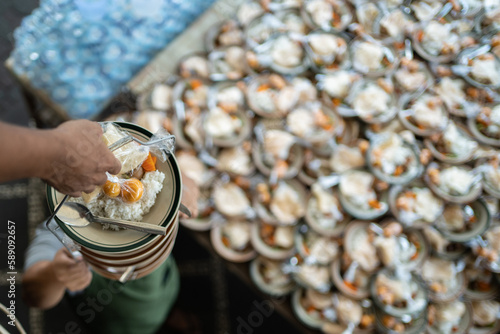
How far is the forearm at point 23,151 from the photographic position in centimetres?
69

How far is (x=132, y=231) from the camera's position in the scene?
102 cm

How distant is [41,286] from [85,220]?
755mm

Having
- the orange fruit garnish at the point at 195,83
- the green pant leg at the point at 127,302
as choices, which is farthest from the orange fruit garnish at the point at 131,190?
the orange fruit garnish at the point at 195,83

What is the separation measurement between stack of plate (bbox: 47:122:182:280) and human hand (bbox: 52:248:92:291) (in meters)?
0.26

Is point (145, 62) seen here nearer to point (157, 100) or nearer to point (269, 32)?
point (157, 100)

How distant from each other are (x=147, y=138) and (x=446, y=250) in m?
1.94

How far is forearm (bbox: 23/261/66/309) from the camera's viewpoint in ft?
4.98

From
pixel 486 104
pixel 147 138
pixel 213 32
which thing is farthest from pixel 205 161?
pixel 486 104

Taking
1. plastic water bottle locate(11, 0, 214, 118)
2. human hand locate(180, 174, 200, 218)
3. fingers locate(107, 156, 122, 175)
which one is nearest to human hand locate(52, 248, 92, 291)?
human hand locate(180, 174, 200, 218)

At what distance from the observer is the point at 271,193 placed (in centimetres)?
247

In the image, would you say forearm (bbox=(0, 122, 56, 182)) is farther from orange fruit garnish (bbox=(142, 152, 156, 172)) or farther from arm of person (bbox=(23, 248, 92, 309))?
arm of person (bbox=(23, 248, 92, 309))

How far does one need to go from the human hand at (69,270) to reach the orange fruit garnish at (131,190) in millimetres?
509

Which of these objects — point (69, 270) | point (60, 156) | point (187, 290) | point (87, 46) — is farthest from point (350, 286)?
point (87, 46)

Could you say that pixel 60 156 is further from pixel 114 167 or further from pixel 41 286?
pixel 41 286
